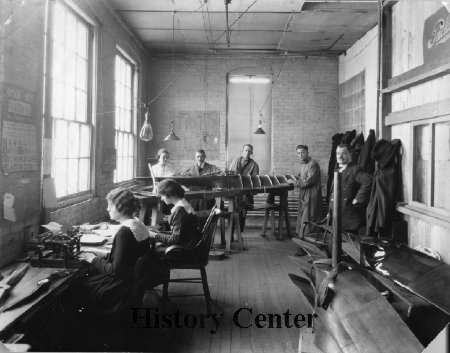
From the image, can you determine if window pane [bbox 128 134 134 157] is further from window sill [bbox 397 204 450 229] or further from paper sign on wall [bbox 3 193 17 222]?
window sill [bbox 397 204 450 229]

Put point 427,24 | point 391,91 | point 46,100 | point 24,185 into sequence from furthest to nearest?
point 391,91 < point 427,24 < point 46,100 < point 24,185

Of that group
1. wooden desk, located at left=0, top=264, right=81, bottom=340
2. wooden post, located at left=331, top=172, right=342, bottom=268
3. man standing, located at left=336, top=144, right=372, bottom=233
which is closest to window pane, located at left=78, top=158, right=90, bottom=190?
wooden desk, located at left=0, top=264, right=81, bottom=340

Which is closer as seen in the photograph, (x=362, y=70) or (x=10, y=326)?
(x=10, y=326)

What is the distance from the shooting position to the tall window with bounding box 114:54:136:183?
6.68 m

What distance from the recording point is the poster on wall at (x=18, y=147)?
2717 mm

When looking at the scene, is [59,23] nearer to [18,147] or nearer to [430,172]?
[18,147]

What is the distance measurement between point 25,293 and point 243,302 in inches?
87.2

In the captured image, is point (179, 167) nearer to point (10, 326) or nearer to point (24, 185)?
point (24, 185)

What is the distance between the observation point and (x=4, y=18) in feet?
8.65

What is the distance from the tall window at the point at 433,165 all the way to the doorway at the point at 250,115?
15.4ft

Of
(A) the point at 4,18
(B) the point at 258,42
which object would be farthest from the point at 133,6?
(A) the point at 4,18

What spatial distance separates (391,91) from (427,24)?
3.29ft

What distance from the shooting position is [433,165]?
4.08 metres

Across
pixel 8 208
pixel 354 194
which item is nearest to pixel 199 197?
pixel 354 194
